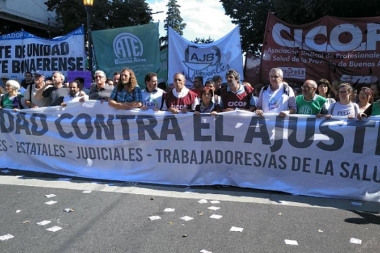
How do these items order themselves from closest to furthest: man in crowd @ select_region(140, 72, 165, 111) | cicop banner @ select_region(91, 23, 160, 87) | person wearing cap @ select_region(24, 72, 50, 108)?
man in crowd @ select_region(140, 72, 165, 111) → person wearing cap @ select_region(24, 72, 50, 108) → cicop banner @ select_region(91, 23, 160, 87)

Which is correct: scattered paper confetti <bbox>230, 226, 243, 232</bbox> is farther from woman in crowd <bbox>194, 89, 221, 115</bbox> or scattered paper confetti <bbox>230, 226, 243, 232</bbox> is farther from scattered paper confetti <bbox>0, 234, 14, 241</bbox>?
scattered paper confetti <bbox>0, 234, 14, 241</bbox>

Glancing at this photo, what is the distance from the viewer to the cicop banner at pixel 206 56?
931 centimetres

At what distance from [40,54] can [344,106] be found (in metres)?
8.20

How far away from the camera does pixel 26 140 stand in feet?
21.5

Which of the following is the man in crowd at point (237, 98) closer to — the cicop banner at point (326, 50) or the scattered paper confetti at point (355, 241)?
the scattered paper confetti at point (355, 241)

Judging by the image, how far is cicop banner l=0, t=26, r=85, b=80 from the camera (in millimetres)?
9688

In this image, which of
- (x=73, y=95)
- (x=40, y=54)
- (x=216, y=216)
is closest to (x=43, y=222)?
(x=216, y=216)

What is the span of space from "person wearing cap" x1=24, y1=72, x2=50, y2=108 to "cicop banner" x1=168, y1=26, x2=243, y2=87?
344 centimetres

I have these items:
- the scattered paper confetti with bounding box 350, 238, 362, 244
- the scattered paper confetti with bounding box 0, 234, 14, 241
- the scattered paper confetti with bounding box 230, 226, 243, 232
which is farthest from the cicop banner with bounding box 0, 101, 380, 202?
the scattered paper confetti with bounding box 0, 234, 14, 241

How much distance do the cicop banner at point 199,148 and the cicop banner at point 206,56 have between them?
12.1ft

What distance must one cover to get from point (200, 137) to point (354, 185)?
2.22m

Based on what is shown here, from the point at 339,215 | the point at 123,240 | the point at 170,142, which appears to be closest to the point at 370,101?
the point at 339,215

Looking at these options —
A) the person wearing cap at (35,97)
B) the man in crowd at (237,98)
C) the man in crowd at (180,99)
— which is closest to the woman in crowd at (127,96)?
the man in crowd at (180,99)

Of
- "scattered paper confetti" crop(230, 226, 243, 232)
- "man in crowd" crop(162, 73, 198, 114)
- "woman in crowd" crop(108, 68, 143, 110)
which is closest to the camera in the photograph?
"scattered paper confetti" crop(230, 226, 243, 232)
